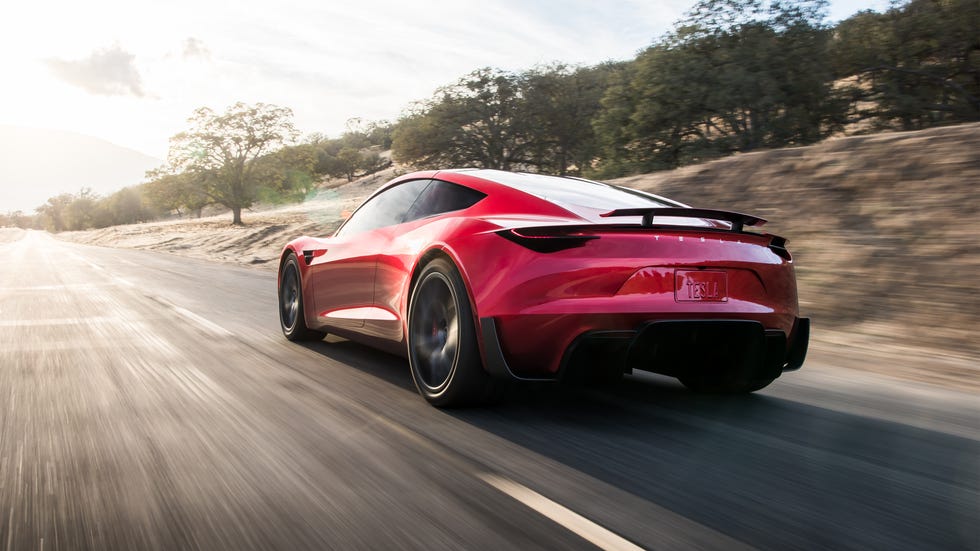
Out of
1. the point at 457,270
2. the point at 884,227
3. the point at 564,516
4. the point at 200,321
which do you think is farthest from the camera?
the point at 884,227

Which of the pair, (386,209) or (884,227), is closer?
→ (386,209)

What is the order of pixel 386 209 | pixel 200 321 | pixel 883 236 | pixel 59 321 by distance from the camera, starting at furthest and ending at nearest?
pixel 883 236 < pixel 59 321 < pixel 200 321 < pixel 386 209

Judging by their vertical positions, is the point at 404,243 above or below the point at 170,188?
below

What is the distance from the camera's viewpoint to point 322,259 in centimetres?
621

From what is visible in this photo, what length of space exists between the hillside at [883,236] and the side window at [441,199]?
3.36 metres

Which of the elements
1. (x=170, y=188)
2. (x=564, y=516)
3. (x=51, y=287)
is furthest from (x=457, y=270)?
(x=170, y=188)

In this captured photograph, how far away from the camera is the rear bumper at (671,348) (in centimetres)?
374

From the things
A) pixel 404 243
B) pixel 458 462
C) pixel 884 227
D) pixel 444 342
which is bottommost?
pixel 458 462

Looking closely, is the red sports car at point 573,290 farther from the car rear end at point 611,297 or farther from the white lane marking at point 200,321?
the white lane marking at point 200,321

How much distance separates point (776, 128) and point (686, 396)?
2027cm

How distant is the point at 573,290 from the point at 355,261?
221cm

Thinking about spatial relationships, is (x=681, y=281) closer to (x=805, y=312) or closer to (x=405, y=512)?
(x=405, y=512)

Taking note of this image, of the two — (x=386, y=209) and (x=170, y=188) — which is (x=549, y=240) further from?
(x=170, y=188)

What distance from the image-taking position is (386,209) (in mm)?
5559
